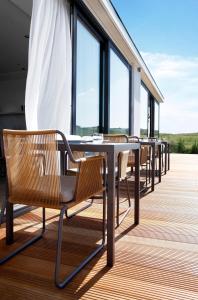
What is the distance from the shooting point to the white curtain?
8.39 ft

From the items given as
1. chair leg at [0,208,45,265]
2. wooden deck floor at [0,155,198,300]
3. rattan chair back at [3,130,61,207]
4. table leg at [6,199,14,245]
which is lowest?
wooden deck floor at [0,155,198,300]

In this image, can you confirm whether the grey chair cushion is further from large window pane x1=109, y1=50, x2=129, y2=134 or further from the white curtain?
large window pane x1=109, y1=50, x2=129, y2=134

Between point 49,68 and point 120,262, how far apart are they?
2.18 m

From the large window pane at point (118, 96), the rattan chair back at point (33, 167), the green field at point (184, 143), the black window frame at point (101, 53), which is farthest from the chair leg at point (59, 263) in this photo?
the green field at point (184, 143)

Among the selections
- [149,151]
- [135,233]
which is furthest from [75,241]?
[149,151]

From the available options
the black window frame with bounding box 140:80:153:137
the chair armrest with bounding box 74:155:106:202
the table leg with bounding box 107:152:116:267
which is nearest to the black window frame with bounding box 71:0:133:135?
the chair armrest with bounding box 74:155:106:202

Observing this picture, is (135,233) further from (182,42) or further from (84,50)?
(182,42)

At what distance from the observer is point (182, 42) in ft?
34.4

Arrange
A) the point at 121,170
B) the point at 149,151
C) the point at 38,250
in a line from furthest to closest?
the point at 149,151 → the point at 121,170 → the point at 38,250

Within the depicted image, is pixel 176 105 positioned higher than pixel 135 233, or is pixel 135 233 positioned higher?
pixel 176 105

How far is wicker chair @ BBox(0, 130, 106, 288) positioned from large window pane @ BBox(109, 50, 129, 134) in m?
3.78

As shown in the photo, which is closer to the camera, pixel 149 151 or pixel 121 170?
pixel 121 170

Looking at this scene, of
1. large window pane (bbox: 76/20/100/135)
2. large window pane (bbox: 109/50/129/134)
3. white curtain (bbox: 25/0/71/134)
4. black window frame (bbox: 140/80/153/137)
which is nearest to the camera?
white curtain (bbox: 25/0/71/134)

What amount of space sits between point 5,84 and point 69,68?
5.45 metres
